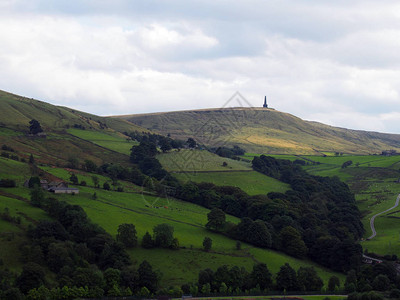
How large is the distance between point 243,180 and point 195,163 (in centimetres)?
1825

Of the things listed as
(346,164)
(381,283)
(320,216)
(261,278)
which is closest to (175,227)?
(261,278)

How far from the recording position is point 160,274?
5828 cm

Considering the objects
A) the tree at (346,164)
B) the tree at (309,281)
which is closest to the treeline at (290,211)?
the tree at (309,281)

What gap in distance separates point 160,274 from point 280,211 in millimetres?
44478

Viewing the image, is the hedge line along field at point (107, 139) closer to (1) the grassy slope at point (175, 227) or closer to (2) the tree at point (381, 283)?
(1) the grassy slope at point (175, 227)

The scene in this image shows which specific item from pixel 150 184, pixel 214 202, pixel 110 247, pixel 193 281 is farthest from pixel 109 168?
pixel 193 281

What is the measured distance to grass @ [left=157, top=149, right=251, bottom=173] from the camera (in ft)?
450

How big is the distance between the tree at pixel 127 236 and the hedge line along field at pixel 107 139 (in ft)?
290

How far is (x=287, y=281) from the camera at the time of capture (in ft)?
200

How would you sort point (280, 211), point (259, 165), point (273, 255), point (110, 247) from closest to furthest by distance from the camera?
1. point (110, 247)
2. point (273, 255)
3. point (280, 211)
4. point (259, 165)

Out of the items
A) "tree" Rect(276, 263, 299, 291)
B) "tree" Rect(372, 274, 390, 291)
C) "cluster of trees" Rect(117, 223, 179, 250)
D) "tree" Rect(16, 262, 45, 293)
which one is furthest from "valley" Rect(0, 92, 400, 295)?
"tree" Rect(372, 274, 390, 291)

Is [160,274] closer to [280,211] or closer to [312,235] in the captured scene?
[312,235]

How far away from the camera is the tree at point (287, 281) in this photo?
60.7 m

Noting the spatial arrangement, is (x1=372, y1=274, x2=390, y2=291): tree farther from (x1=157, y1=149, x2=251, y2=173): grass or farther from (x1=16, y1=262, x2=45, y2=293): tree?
(x1=157, y1=149, x2=251, y2=173): grass
